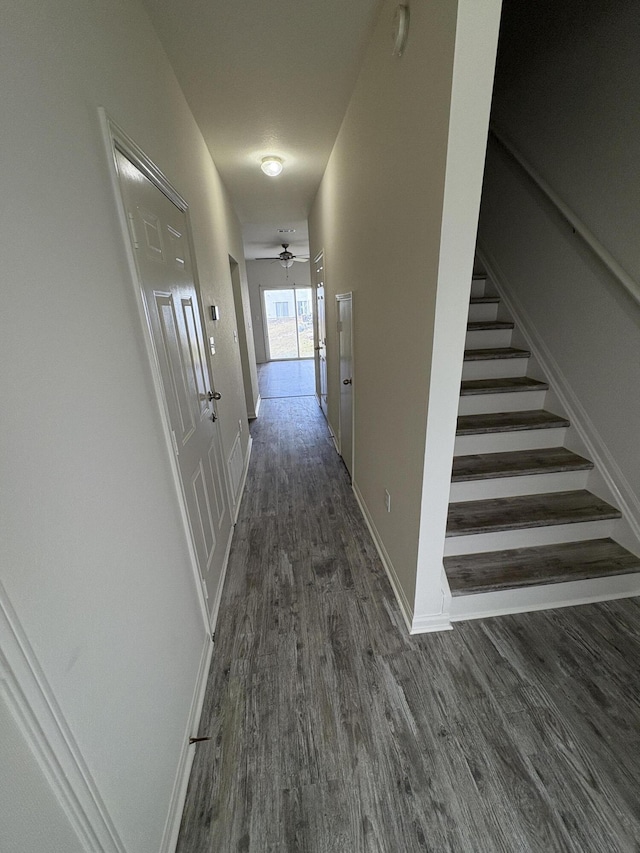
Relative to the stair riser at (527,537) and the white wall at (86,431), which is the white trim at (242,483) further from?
the stair riser at (527,537)

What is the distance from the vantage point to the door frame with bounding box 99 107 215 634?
1060 millimetres

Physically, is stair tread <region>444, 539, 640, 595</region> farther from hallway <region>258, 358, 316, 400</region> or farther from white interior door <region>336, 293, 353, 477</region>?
hallway <region>258, 358, 316, 400</region>

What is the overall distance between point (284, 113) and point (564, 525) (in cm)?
304

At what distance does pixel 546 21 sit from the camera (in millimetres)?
2145

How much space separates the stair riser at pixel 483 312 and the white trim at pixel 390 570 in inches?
67.7

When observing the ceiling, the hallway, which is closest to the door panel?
the ceiling

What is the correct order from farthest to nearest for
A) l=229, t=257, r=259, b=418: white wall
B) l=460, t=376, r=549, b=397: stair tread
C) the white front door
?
l=229, t=257, r=259, b=418: white wall < l=460, t=376, r=549, b=397: stair tread < the white front door

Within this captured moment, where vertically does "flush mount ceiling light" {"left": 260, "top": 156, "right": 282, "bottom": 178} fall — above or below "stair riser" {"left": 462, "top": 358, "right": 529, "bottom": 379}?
above

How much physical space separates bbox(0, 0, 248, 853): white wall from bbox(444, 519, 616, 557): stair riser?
1458 millimetres

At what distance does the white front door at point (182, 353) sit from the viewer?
4.19 feet

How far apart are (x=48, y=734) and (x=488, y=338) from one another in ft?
9.68

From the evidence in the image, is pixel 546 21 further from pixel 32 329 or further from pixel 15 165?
pixel 32 329

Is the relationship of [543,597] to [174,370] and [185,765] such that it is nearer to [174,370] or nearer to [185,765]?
[185,765]

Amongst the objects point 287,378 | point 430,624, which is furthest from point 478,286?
point 287,378
